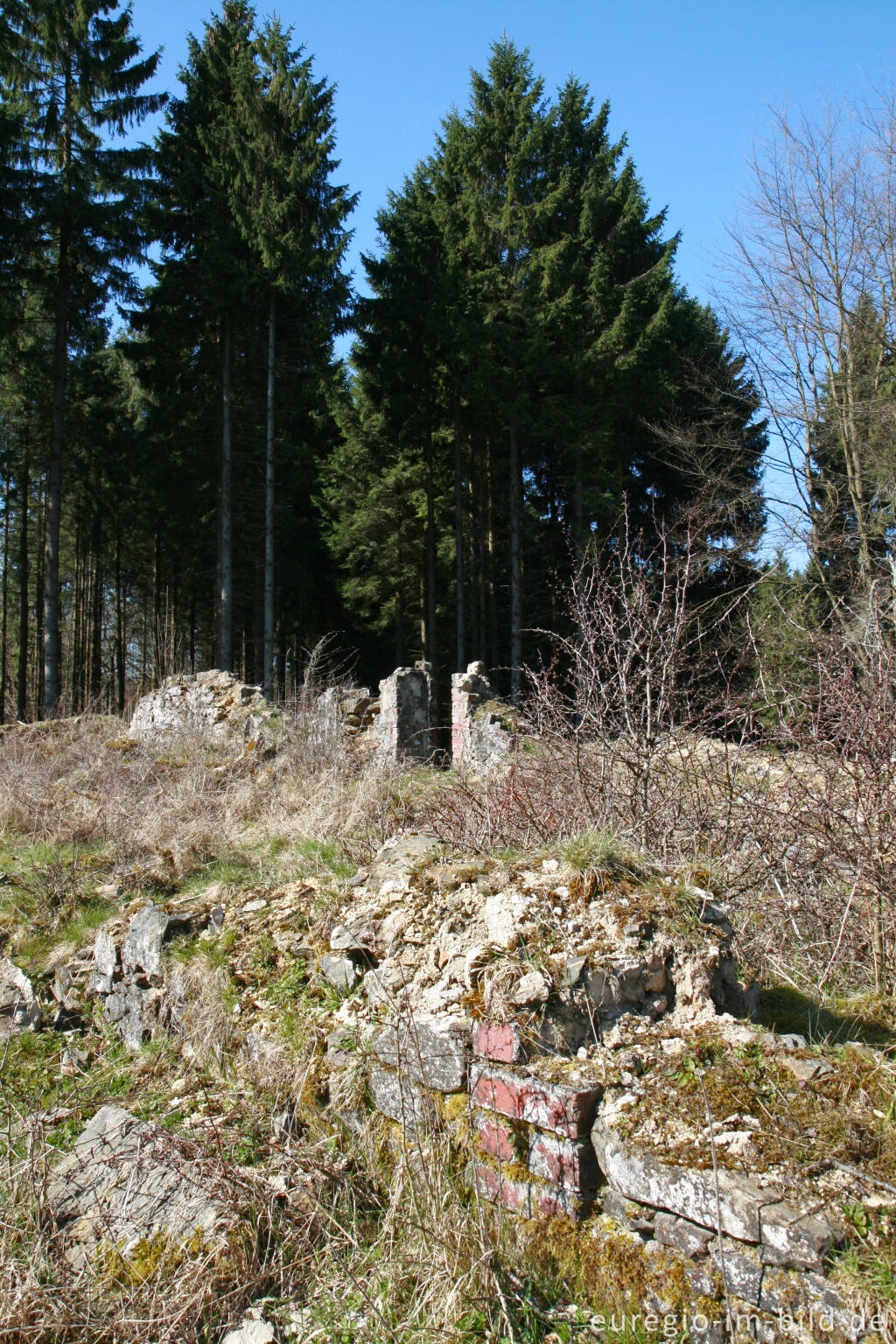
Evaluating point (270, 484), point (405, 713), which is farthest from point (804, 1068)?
point (270, 484)

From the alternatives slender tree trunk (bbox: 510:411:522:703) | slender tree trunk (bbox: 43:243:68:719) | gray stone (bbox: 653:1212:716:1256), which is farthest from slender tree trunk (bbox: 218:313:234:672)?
gray stone (bbox: 653:1212:716:1256)

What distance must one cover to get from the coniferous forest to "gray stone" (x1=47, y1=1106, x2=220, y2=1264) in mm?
13154

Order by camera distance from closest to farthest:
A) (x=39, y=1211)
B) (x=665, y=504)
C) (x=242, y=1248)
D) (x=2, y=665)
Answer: (x=242, y=1248), (x=39, y=1211), (x=2, y=665), (x=665, y=504)

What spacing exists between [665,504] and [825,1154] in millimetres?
21854

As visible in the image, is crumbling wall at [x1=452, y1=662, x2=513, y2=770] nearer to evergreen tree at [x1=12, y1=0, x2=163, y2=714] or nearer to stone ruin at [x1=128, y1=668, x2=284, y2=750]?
stone ruin at [x1=128, y1=668, x2=284, y2=750]

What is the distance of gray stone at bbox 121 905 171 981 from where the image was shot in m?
4.65

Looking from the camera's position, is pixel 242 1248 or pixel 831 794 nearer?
pixel 242 1248

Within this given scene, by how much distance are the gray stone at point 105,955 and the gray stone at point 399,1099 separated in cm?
249

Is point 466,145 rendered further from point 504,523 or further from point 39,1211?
point 39,1211

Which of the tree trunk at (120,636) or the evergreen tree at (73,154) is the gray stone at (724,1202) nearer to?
the evergreen tree at (73,154)

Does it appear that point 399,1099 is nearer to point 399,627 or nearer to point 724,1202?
point 724,1202

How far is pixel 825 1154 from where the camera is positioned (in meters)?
2.23

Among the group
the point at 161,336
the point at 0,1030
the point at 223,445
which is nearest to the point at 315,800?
the point at 0,1030

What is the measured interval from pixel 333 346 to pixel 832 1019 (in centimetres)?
2059
